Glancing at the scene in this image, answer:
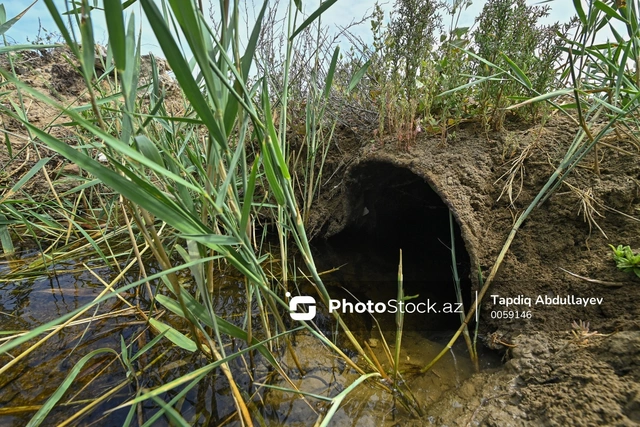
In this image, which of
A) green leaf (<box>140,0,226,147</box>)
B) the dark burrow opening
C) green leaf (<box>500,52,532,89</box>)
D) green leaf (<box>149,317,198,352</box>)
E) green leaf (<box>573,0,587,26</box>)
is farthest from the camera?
the dark burrow opening

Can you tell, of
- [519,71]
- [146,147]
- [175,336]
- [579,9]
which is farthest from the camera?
[519,71]

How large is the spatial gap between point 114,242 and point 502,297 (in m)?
2.57

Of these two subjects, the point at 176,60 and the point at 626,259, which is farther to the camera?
the point at 626,259

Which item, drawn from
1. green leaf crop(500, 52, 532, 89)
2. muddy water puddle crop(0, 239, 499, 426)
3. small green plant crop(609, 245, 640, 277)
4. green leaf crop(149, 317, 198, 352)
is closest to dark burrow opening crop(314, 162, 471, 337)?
muddy water puddle crop(0, 239, 499, 426)

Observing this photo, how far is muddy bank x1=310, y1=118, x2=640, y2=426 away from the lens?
97 centimetres

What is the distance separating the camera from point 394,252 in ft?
9.30

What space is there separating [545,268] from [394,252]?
1460 millimetres

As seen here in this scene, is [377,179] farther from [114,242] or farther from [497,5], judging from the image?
[114,242]

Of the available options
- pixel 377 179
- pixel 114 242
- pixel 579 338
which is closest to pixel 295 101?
pixel 377 179

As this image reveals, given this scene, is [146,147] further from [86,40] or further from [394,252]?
[394,252]

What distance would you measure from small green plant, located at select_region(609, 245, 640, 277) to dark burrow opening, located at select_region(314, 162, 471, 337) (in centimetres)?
66

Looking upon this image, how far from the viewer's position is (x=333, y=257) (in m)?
2.66

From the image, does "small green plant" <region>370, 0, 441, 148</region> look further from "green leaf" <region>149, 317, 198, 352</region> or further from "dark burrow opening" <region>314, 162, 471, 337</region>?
"green leaf" <region>149, 317, 198, 352</region>

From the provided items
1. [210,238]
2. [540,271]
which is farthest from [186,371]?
[540,271]
